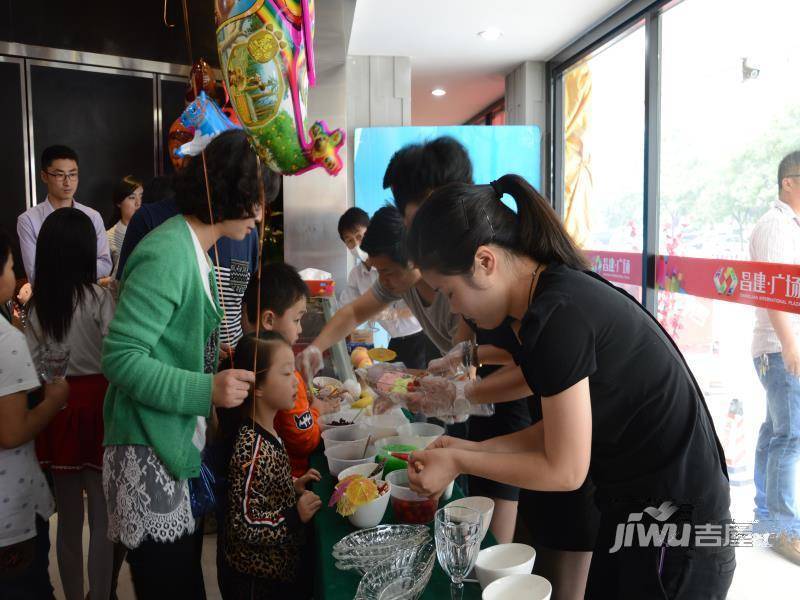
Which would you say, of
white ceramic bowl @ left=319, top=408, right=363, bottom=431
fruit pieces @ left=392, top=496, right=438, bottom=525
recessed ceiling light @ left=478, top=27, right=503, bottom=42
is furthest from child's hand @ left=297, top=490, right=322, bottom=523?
recessed ceiling light @ left=478, top=27, right=503, bottom=42

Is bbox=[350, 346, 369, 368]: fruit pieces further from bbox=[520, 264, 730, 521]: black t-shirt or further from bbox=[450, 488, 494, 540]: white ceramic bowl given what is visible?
bbox=[520, 264, 730, 521]: black t-shirt

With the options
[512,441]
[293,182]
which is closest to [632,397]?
[512,441]

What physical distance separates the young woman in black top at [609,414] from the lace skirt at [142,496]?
1.99 feet

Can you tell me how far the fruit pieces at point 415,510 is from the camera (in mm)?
1261

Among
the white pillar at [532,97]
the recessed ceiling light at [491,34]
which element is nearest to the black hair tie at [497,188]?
the recessed ceiling light at [491,34]

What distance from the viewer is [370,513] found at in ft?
4.04

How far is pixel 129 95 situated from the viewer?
15.1 ft

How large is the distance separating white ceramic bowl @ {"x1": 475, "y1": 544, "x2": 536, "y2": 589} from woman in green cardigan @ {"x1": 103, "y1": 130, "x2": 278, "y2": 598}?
61 centimetres

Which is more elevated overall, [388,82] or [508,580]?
[388,82]

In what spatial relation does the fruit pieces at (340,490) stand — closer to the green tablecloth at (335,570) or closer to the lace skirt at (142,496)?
the green tablecloth at (335,570)

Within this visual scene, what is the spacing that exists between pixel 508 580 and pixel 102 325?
1639mm

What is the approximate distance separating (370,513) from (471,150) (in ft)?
11.8

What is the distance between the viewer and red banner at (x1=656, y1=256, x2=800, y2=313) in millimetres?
2535

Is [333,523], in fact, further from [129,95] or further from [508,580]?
[129,95]
